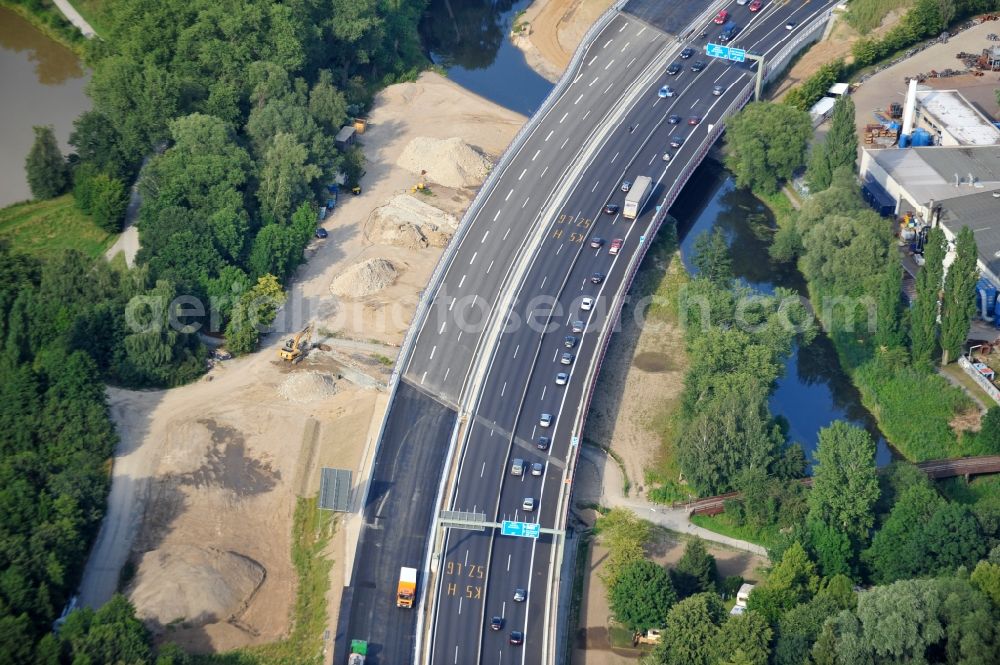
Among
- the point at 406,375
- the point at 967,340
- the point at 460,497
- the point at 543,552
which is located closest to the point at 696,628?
the point at 543,552

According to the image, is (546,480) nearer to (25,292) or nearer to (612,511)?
(612,511)

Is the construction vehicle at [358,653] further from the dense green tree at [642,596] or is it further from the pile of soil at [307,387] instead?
the pile of soil at [307,387]

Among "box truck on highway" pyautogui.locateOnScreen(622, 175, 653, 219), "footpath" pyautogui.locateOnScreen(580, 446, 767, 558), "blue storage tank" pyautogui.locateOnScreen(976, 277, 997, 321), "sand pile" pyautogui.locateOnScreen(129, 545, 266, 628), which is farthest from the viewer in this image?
"box truck on highway" pyautogui.locateOnScreen(622, 175, 653, 219)

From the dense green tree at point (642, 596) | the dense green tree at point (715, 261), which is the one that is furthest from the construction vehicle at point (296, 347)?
the dense green tree at point (642, 596)

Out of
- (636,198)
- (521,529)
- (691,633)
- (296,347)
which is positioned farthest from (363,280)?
(691,633)

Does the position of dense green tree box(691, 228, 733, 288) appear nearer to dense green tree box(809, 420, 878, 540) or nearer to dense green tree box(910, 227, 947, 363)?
dense green tree box(910, 227, 947, 363)

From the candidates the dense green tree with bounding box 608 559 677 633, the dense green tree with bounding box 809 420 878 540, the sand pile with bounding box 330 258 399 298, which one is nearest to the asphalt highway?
the dense green tree with bounding box 608 559 677 633

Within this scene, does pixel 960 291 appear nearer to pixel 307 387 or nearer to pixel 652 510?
pixel 652 510
